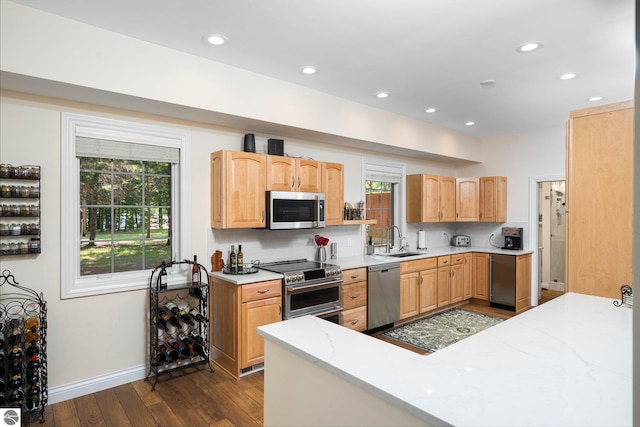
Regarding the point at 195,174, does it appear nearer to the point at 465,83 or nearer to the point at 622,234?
the point at 465,83

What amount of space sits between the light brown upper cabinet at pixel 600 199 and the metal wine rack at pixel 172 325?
2954mm

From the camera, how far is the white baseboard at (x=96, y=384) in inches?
114

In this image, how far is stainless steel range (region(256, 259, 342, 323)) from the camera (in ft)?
11.6

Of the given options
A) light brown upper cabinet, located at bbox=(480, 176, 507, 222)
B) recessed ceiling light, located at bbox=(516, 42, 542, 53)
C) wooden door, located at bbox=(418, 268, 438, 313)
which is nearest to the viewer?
recessed ceiling light, located at bbox=(516, 42, 542, 53)

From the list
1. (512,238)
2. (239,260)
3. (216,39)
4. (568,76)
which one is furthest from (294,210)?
(512,238)

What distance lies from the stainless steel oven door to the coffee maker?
11.3ft

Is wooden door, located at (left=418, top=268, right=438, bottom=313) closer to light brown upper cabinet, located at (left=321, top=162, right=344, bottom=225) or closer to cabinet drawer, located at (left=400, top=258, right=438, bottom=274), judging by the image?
cabinet drawer, located at (left=400, top=258, right=438, bottom=274)

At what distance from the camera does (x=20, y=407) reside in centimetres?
258

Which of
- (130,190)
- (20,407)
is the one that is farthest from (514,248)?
(20,407)

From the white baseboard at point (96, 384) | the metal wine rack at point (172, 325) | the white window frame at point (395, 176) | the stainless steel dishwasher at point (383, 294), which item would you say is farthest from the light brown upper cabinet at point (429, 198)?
the white baseboard at point (96, 384)

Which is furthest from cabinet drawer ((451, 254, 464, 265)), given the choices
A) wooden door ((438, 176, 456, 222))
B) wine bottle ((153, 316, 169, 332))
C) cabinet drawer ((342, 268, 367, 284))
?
wine bottle ((153, 316, 169, 332))

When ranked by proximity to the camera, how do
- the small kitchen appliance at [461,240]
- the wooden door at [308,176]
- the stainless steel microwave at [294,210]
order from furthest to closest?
1. the small kitchen appliance at [461,240]
2. the wooden door at [308,176]
3. the stainless steel microwave at [294,210]

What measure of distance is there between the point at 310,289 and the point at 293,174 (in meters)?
1.23

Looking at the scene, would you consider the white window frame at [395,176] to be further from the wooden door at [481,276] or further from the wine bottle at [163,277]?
the wine bottle at [163,277]
